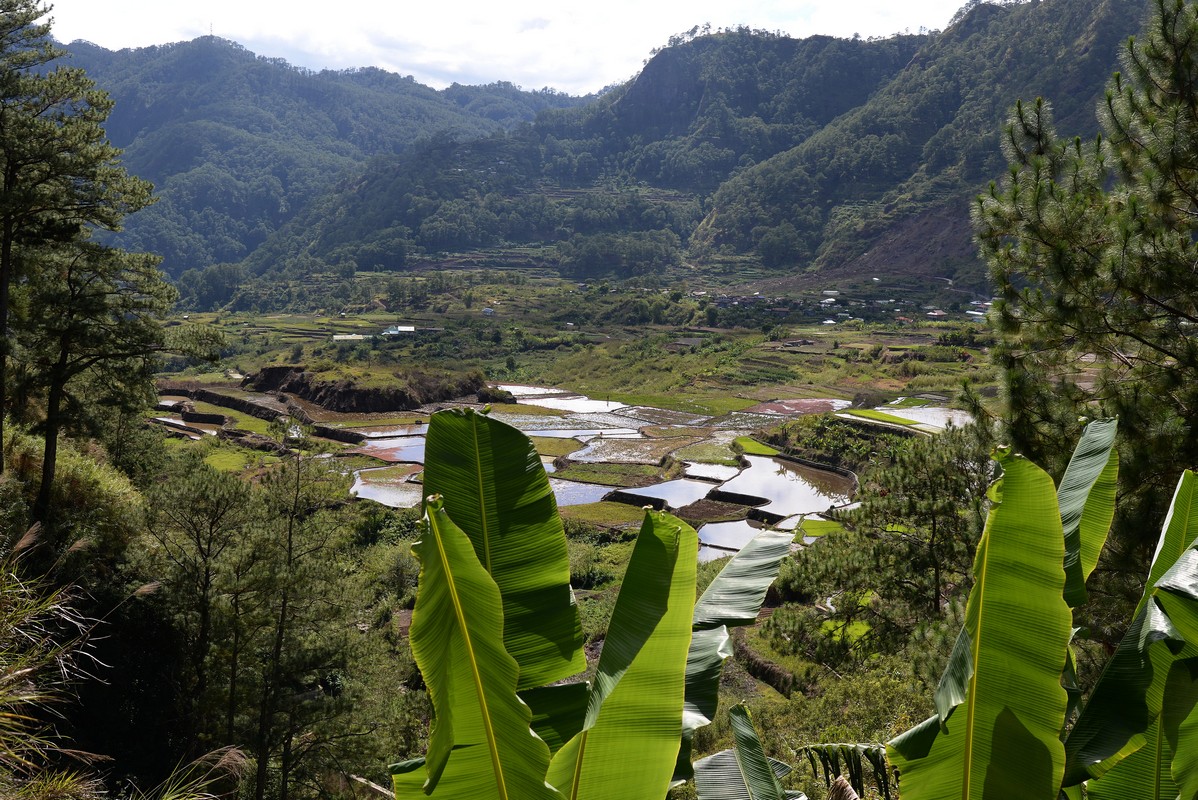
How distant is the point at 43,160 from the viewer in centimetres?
1197

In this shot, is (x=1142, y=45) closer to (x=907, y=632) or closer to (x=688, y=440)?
(x=907, y=632)

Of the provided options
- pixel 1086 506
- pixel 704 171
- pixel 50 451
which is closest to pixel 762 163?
pixel 704 171

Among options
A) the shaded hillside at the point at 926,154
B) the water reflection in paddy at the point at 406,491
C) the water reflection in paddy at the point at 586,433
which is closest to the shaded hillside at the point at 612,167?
the shaded hillside at the point at 926,154

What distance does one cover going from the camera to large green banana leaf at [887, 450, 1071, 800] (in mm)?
1557

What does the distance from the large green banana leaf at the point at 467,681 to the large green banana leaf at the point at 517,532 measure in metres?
0.32

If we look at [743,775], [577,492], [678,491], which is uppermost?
[743,775]

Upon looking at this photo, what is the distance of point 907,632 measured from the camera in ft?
35.9

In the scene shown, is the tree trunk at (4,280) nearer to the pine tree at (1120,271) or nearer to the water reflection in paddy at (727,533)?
the pine tree at (1120,271)

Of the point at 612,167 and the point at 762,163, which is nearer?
the point at 762,163

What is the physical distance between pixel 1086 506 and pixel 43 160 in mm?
14278

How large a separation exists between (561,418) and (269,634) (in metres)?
38.1

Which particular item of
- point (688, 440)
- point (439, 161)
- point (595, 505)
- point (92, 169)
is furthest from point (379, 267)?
point (92, 169)

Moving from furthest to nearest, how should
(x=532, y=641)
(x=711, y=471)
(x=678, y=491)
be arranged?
(x=711, y=471), (x=678, y=491), (x=532, y=641)

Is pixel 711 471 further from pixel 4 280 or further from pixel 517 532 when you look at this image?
pixel 517 532
